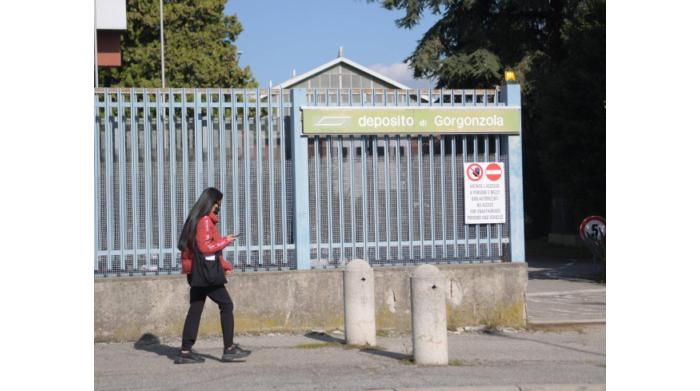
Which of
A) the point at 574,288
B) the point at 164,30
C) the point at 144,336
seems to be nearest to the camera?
the point at 144,336

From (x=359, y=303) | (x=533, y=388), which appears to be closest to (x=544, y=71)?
(x=359, y=303)

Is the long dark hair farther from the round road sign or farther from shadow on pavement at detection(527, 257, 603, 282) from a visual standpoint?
shadow on pavement at detection(527, 257, 603, 282)

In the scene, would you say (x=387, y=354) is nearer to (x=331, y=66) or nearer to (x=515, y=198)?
(x=515, y=198)

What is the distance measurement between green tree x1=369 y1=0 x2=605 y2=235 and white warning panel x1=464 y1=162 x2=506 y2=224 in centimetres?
1215

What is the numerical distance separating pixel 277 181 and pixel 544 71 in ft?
65.5

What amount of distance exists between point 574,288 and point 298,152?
8.22 m

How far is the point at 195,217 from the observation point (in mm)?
9031

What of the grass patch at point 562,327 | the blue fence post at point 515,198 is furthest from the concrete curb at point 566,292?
the blue fence post at point 515,198

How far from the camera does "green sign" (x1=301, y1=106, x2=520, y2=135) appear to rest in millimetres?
11148

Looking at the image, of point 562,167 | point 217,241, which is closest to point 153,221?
point 217,241

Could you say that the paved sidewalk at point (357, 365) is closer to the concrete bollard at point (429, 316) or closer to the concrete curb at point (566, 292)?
the concrete bollard at point (429, 316)

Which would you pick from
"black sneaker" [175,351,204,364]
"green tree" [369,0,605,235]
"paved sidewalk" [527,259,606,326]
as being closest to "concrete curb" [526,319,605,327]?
"paved sidewalk" [527,259,606,326]
